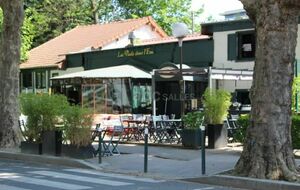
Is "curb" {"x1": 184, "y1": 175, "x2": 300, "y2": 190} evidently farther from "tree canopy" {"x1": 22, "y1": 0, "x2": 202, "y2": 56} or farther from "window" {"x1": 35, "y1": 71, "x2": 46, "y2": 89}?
"tree canopy" {"x1": 22, "y1": 0, "x2": 202, "y2": 56}

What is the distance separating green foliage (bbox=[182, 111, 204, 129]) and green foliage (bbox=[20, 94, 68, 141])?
3.59 metres

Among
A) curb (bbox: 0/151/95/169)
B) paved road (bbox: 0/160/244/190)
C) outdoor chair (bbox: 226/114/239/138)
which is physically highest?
outdoor chair (bbox: 226/114/239/138)

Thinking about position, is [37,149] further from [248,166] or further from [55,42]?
[55,42]

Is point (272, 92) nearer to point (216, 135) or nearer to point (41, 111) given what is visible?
point (216, 135)

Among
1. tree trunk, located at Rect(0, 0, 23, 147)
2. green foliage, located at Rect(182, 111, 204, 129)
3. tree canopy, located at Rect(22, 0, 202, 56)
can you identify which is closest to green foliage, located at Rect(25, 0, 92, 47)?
tree canopy, located at Rect(22, 0, 202, 56)

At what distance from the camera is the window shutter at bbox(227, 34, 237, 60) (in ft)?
84.1

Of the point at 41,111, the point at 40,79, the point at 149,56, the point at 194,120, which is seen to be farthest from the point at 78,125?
the point at 40,79

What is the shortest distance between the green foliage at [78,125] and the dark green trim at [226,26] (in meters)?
11.8

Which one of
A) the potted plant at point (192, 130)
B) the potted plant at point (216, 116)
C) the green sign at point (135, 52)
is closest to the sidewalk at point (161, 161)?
the potted plant at point (192, 130)

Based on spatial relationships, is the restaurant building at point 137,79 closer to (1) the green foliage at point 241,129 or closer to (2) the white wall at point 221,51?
(2) the white wall at point 221,51

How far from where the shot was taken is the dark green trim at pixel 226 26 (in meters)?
25.3

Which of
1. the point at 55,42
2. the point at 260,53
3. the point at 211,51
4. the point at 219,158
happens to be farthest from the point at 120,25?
the point at 260,53

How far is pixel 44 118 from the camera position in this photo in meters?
16.7

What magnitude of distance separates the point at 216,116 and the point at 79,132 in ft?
14.6
